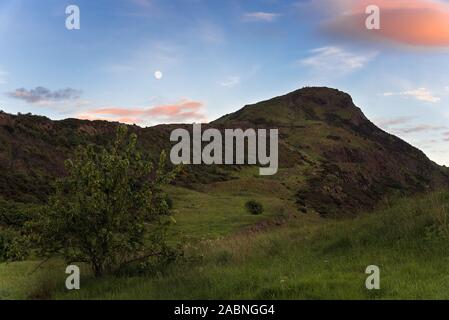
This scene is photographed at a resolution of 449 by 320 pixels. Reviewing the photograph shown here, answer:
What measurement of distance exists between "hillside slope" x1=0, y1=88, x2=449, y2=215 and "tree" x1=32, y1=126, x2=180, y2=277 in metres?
12.7

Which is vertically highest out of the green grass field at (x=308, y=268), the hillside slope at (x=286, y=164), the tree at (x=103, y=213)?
the hillside slope at (x=286, y=164)

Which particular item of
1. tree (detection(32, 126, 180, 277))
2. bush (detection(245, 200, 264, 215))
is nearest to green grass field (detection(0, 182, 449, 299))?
tree (detection(32, 126, 180, 277))

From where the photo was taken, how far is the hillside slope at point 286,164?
60625 millimetres

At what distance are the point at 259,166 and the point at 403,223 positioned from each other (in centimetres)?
8841

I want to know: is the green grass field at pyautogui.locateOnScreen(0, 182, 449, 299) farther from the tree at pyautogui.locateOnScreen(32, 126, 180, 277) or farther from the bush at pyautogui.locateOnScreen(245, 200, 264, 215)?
the bush at pyautogui.locateOnScreen(245, 200, 264, 215)

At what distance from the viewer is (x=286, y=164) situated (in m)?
114

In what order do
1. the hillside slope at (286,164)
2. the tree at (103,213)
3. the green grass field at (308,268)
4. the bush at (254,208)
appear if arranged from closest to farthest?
the green grass field at (308,268), the tree at (103,213), the bush at (254,208), the hillside slope at (286,164)

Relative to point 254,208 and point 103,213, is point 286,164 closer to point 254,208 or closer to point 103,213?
point 254,208

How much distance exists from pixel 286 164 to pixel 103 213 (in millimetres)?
101080

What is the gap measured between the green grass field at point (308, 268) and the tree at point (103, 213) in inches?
37.4

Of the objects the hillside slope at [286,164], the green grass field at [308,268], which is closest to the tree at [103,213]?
the green grass field at [308,268]

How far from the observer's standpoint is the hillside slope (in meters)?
60.6

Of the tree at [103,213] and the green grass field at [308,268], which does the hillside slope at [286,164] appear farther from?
the tree at [103,213]
